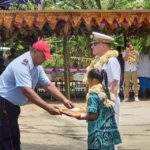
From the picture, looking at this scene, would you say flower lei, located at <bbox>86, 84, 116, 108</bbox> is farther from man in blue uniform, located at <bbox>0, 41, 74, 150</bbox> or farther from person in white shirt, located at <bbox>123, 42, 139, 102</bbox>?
person in white shirt, located at <bbox>123, 42, 139, 102</bbox>

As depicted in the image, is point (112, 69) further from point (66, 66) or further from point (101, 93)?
point (66, 66)

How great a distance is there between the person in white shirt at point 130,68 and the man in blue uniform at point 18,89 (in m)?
12.0

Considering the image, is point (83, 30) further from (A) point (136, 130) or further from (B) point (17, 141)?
(B) point (17, 141)

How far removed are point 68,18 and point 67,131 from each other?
6222 millimetres

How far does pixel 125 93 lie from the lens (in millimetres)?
19141

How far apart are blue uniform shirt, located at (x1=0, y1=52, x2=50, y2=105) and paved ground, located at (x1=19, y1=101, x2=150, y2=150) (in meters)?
3.16

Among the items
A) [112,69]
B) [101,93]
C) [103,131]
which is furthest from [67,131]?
[101,93]

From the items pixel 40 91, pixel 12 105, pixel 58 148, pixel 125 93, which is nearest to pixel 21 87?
pixel 12 105

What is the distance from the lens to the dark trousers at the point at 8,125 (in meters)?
6.79

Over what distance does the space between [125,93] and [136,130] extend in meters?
7.15

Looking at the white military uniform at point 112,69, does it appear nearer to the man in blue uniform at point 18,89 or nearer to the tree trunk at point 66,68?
the man in blue uniform at point 18,89

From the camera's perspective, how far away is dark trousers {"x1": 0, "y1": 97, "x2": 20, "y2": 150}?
6789 mm

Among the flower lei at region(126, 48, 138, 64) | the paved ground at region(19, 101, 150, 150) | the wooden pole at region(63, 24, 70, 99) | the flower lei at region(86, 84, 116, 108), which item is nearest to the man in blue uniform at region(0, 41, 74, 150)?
the flower lei at region(86, 84, 116, 108)

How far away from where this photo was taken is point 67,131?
11922 mm
